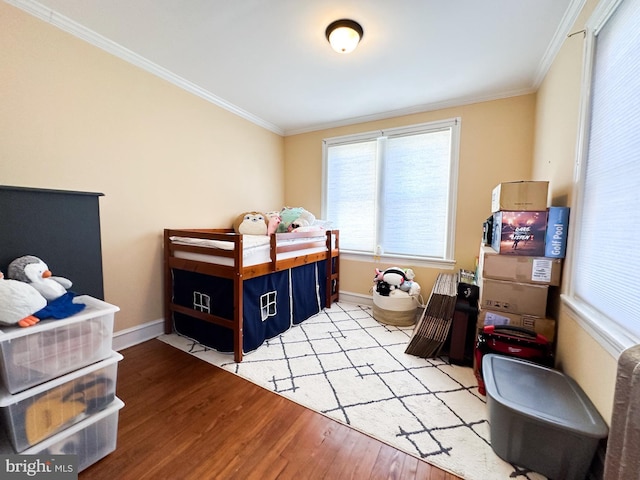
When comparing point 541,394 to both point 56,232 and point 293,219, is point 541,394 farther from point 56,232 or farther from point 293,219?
point 56,232

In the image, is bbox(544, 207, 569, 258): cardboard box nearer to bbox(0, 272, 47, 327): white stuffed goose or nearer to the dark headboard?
bbox(0, 272, 47, 327): white stuffed goose

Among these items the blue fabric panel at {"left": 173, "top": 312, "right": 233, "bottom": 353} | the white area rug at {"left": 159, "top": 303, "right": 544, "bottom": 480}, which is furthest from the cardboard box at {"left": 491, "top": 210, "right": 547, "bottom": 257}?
the blue fabric panel at {"left": 173, "top": 312, "right": 233, "bottom": 353}

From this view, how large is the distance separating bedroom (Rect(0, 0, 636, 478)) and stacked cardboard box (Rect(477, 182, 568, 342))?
0.16 m

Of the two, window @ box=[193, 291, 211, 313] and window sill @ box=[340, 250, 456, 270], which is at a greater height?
window sill @ box=[340, 250, 456, 270]

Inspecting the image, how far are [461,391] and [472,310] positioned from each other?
1.81ft

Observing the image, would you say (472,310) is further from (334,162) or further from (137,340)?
(137,340)

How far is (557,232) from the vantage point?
146cm

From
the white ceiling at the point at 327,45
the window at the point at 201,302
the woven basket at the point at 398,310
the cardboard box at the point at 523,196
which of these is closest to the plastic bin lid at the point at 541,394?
the cardboard box at the point at 523,196

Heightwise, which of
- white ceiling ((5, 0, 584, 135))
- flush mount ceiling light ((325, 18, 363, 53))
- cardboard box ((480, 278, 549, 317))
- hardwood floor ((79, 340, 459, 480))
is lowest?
hardwood floor ((79, 340, 459, 480))

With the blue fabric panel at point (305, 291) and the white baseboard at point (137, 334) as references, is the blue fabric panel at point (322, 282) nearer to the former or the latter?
the blue fabric panel at point (305, 291)

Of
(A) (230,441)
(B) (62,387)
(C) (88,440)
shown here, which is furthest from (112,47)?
(A) (230,441)

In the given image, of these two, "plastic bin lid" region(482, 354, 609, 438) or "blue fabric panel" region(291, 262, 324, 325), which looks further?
"blue fabric panel" region(291, 262, 324, 325)

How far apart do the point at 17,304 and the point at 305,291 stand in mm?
2046

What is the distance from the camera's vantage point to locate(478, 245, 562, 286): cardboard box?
4.83ft
